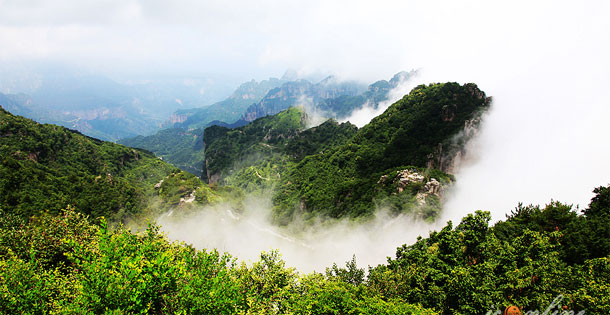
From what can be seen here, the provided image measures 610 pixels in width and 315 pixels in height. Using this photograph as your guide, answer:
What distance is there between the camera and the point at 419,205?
78.0 metres

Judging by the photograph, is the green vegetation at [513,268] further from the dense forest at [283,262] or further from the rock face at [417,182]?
the rock face at [417,182]

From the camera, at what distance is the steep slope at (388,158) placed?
306 ft

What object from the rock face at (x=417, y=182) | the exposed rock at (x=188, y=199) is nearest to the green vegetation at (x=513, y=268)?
the rock face at (x=417, y=182)

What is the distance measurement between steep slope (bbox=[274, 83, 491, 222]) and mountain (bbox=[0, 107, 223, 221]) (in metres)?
45.6

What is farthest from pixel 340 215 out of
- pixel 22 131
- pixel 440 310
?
pixel 22 131

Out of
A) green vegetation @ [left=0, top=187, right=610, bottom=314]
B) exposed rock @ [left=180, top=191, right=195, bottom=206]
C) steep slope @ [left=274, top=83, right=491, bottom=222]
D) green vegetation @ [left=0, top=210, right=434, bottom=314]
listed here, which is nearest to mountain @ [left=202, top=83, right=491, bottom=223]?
steep slope @ [left=274, top=83, right=491, bottom=222]

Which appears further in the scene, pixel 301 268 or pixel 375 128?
pixel 375 128

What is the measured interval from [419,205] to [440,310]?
167 ft

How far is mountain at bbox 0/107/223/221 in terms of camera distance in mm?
72188

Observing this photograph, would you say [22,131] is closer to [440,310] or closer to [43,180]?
[43,180]

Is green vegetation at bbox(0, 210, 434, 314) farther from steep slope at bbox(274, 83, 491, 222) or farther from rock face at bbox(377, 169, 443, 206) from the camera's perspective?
steep slope at bbox(274, 83, 491, 222)

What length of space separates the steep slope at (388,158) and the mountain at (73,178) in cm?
4564

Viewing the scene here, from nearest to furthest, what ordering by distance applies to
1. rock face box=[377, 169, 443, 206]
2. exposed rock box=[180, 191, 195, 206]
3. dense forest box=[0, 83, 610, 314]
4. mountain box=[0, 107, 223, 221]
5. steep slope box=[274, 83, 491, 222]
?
dense forest box=[0, 83, 610, 314]
mountain box=[0, 107, 223, 221]
rock face box=[377, 169, 443, 206]
steep slope box=[274, 83, 491, 222]
exposed rock box=[180, 191, 195, 206]

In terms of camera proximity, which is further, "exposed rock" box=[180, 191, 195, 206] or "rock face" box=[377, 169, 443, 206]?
"exposed rock" box=[180, 191, 195, 206]
